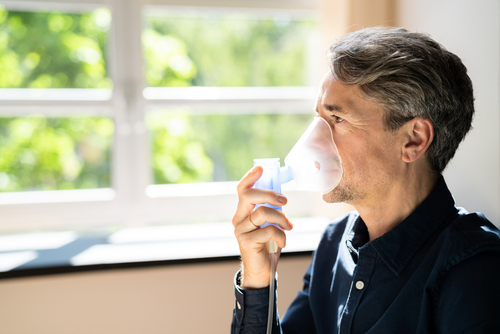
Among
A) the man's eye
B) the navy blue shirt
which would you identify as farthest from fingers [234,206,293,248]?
the man's eye

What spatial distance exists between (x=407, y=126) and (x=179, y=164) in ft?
9.71

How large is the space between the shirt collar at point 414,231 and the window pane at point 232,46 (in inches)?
57.3

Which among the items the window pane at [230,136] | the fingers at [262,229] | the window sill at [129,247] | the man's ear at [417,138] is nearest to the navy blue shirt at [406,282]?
the man's ear at [417,138]

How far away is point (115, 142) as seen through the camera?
2170mm

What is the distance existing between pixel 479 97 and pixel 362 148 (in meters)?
0.52

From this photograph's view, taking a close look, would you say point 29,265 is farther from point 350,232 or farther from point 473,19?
point 473,19

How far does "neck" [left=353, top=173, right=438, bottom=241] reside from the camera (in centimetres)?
121

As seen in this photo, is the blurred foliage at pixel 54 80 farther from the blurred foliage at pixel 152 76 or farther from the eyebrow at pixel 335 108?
the eyebrow at pixel 335 108

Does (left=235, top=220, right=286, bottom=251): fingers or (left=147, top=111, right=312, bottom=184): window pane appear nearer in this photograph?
(left=235, top=220, right=286, bottom=251): fingers

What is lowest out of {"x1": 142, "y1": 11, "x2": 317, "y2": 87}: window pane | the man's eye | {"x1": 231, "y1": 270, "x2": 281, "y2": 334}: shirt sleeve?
{"x1": 231, "y1": 270, "x2": 281, "y2": 334}: shirt sleeve

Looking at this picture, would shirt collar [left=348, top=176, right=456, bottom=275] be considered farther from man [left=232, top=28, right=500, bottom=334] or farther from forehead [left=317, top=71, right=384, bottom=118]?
forehead [left=317, top=71, right=384, bottom=118]

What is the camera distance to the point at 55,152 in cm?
312

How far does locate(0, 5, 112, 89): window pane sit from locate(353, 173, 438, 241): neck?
5.11 ft

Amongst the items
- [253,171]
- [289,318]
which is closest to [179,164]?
[289,318]
